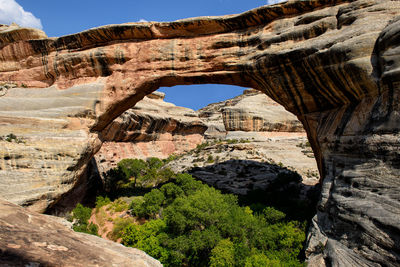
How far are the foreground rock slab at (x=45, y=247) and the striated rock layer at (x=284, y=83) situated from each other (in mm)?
7569

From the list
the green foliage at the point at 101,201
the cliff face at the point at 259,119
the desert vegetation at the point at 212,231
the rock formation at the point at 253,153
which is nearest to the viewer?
the desert vegetation at the point at 212,231

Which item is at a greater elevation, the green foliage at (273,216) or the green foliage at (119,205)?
the green foliage at (273,216)

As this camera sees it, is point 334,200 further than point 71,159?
No

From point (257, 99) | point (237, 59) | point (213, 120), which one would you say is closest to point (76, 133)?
point (237, 59)

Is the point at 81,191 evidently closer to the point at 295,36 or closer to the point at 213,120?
the point at 295,36

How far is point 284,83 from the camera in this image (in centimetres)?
1334

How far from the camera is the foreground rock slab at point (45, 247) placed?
3992mm

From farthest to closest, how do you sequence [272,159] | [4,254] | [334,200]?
[272,159]
[334,200]
[4,254]

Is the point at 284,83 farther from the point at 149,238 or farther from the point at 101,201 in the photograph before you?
the point at 101,201

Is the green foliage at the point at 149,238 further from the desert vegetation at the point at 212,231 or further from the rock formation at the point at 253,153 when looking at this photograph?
the rock formation at the point at 253,153

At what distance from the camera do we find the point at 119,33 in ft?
52.9

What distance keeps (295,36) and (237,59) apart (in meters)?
3.63

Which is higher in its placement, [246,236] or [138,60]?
[138,60]

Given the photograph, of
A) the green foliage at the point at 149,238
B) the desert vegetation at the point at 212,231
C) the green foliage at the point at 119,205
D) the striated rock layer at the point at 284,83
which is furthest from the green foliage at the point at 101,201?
the green foliage at the point at 149,238
